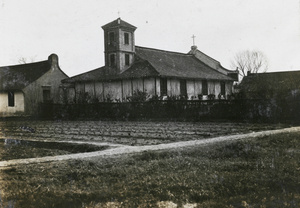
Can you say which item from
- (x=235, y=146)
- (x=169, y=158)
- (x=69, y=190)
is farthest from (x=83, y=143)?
(x=69, y=190)

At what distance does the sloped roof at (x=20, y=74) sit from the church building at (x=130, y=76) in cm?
342

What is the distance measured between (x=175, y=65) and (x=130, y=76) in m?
7.27

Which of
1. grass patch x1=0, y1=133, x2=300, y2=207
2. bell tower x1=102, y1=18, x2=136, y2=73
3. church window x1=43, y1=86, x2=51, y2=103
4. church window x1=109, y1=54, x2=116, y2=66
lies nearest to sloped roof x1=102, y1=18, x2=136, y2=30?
bell tower x1=102, y1=18, x2=136, y2=73

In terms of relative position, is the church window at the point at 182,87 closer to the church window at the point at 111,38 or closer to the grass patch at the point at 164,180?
the church window at the point at 111,38

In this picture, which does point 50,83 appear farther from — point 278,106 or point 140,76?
point 278,106

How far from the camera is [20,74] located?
35875mm

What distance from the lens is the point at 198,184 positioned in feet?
18.7

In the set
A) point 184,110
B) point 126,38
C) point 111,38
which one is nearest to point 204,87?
point 126,38

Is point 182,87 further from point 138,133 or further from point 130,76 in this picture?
point 138,133

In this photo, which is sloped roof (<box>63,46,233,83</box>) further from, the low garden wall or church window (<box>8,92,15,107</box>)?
the low garden wall

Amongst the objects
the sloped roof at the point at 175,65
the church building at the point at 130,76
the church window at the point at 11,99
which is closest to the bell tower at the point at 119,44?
the church building at the point at 130,76

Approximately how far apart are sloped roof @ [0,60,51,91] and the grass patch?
2862 centimetres

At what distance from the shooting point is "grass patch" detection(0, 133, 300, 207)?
4973 millimetres

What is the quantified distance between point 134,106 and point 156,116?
2.08 metres
